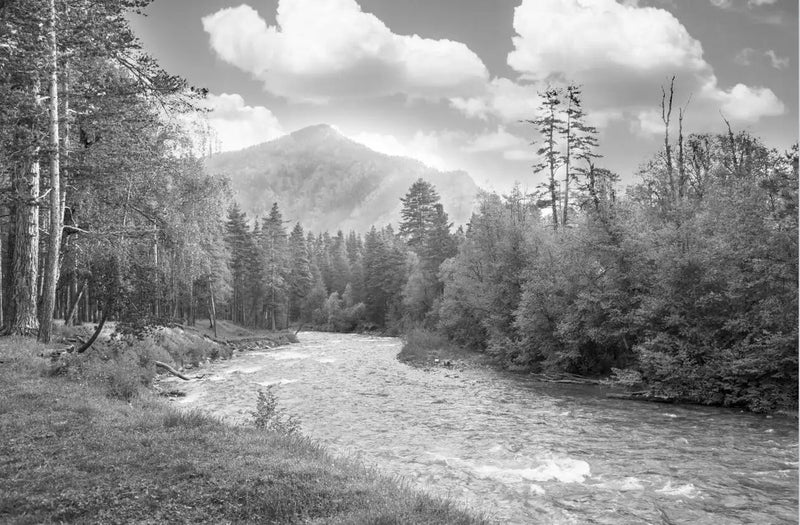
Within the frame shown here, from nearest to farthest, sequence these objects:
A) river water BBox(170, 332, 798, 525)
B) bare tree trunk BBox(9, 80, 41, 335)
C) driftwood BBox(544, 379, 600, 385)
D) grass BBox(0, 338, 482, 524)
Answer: grass BBox(0, 338, 482, 524), river water BBox(170, 332, 798, 525), bare tree trunk BBox(9, 80, 41, 335), driftwood BBox(544, 379, 600, 385)

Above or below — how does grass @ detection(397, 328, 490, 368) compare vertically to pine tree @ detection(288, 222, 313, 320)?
below

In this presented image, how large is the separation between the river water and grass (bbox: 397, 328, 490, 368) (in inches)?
345

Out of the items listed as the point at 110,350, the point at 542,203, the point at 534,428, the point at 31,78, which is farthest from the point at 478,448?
the point at 542,203

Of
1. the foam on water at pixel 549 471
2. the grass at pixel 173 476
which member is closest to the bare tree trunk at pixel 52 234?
the grass at pixel 173 476

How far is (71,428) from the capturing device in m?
9.78

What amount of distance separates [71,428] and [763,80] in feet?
60.9

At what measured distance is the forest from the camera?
15.5 m

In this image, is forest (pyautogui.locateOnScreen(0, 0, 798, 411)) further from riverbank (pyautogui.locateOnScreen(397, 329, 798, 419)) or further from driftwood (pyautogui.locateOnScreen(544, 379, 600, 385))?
driftwood (pyautogui.locateOnScreen(544, 379, 600, 385))

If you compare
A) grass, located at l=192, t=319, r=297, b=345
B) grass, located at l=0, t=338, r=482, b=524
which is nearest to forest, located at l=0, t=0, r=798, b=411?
grass, located at l=0, t=338, r=482, b=524

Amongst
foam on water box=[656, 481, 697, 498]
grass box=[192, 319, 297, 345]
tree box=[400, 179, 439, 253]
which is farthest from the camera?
tree box=[400, 179, 439, 253]

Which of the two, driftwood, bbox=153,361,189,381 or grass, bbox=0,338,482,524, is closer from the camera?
grass, bbox=0,338,482,524

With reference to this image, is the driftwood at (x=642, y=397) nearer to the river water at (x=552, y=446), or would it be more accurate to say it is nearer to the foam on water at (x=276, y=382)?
the river water at (x=552, y=446)

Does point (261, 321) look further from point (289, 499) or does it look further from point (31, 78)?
point (289, 499)

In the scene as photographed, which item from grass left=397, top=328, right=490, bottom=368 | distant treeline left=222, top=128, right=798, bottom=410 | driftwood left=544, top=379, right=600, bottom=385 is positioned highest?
distant treeline left=222, top=128, right=798, bottom=410
